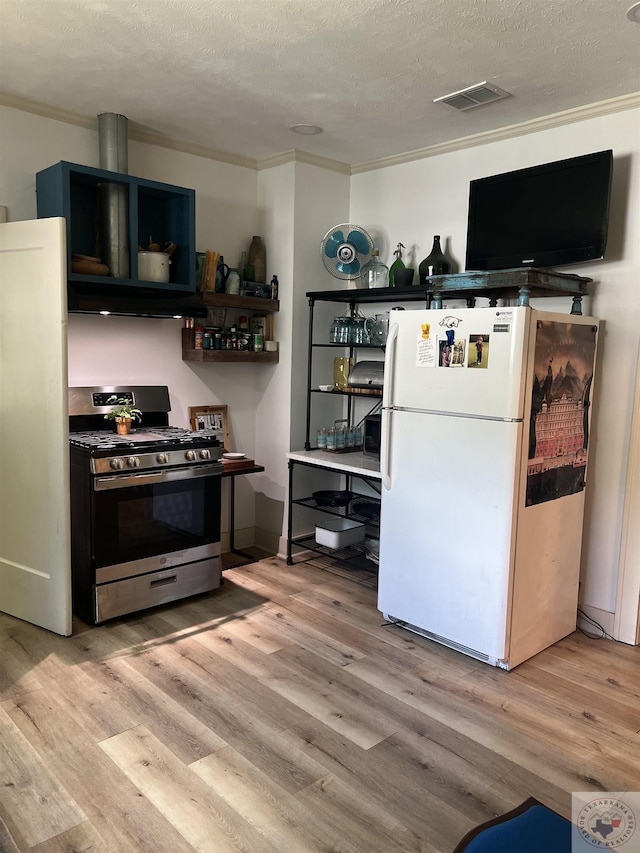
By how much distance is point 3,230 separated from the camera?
3.11 metres

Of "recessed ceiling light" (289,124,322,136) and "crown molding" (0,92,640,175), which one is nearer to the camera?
"crown molding" (0,92,640,175)

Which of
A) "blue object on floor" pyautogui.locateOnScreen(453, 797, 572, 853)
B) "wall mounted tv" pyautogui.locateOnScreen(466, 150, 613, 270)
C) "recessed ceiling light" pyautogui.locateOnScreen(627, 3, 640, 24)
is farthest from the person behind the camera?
"wall mounted tv" pyautogui.locateOnScreen(466, 150, 613, 270)

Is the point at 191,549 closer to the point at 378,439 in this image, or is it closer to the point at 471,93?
the point at 378,439

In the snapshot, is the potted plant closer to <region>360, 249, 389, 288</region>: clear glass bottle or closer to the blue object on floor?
<region>360, 249, 389, 288</region>: clear glass bottle

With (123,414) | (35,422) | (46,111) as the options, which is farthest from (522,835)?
(46,111)

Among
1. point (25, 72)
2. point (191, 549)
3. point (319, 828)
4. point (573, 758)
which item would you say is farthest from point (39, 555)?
point (573, 758)

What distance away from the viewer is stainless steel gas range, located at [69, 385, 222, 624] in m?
3.18

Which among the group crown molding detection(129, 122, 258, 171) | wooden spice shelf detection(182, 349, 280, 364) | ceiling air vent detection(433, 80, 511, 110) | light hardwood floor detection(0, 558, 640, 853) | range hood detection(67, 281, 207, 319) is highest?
ceiling air vent detection(433, 80, 511, 110)

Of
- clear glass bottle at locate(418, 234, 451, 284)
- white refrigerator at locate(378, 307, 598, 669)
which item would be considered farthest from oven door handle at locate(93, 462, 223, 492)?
clear glass bottle at locate(418, 234, 451, 284)

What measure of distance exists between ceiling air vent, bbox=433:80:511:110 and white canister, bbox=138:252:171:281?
163 cm

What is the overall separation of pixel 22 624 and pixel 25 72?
2601 mm

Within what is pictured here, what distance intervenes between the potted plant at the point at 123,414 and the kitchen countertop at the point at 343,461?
98 centimetres

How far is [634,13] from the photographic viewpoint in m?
2.29

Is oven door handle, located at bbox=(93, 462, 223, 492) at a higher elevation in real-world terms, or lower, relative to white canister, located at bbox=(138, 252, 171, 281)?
lower
